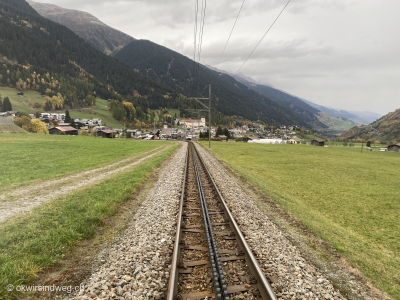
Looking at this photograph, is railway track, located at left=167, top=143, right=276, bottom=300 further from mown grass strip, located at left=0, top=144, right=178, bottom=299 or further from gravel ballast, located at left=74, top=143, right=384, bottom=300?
mown grass strip, located at left=0, top=144, right=178, bottom=299

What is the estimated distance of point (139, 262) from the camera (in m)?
6.38

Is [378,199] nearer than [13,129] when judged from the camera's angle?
Yes

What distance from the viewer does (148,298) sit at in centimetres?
496

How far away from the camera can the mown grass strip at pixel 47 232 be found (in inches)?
221

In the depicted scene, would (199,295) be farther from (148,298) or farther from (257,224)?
(257,224)

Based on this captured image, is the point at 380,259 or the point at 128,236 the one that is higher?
the point at 128,236

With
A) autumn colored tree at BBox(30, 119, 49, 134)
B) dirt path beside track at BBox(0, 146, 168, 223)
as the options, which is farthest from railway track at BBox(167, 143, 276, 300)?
autumn colored tree at BBox(30, 119, 49, 134)

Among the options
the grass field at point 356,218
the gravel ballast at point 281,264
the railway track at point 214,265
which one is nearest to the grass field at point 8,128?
the grass field at point 356,218

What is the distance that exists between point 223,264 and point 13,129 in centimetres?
9852

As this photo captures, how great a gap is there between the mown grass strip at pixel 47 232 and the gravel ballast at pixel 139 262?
1562 millimetres

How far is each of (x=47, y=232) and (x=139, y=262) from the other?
4.37m

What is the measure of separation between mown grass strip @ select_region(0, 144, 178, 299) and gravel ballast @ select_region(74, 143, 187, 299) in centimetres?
156

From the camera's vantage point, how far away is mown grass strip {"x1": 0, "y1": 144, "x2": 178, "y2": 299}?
5625mm

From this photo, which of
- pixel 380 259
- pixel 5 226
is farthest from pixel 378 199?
pixel 5 226
